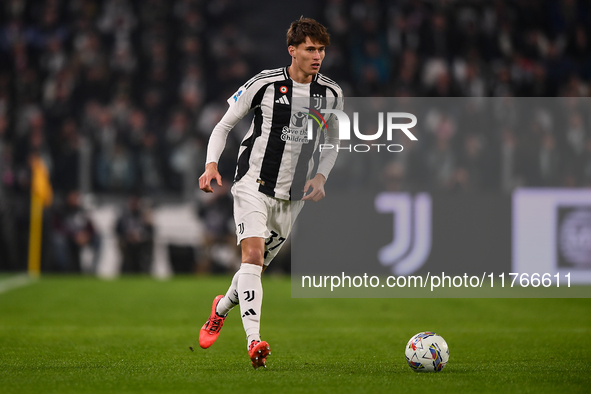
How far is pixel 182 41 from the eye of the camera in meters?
16.9

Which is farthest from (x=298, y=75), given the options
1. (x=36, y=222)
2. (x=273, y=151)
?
(x=36, y=222)

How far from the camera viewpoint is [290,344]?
20.1 feet

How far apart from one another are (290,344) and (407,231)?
5.69 metres

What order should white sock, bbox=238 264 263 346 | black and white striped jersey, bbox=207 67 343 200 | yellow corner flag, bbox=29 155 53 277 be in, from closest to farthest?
white sock, bbox=238 264 263 346
black and white striped jersey, bbox=207 67 343 200
yellow corner flag, bbox=29 155 53 277

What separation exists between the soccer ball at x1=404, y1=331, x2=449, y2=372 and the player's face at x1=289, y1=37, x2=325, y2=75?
181 centimetres

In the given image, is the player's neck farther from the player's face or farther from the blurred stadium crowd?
the blurred stadium crowd

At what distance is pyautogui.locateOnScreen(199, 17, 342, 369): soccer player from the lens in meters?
5.00

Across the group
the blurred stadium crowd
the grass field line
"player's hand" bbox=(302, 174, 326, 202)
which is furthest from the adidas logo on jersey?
the grass field line

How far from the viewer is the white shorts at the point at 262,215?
493 centimetres

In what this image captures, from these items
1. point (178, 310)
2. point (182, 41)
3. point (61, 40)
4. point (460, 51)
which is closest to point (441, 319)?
point (178, 310)

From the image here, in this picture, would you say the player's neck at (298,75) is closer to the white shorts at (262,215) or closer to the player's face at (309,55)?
the player's face at (309,55)

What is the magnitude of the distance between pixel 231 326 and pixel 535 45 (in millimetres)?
11119

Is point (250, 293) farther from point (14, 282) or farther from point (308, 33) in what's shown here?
point (14, 282)

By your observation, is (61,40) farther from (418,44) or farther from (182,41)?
(418,44)
